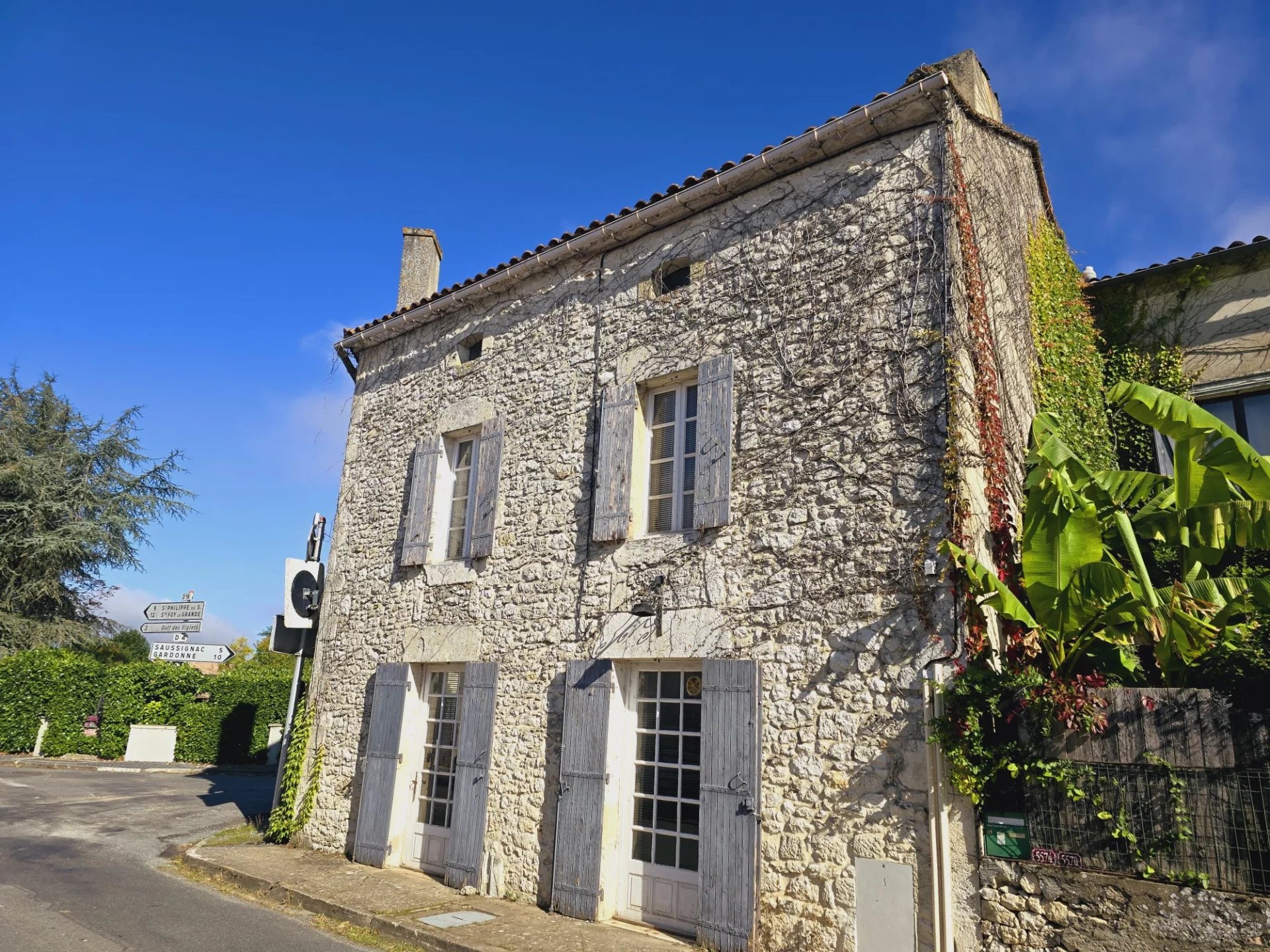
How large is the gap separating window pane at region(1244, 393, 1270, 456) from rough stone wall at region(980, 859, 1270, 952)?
18.8 feet

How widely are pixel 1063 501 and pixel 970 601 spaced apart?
0.82 meters

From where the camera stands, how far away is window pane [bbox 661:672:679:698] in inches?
256

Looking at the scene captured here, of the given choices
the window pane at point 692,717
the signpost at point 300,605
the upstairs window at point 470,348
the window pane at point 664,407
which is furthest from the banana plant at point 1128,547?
the signpost at point 300,605

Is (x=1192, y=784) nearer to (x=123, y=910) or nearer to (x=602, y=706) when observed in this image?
(x=602, y=706)

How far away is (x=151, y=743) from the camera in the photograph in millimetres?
17984

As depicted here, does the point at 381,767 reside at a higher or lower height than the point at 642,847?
higher

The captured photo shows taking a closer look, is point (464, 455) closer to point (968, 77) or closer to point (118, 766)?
point (968, 77)

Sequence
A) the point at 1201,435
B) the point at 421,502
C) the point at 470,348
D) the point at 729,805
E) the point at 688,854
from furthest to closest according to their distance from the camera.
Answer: the point at 470,348 → the point at 421,502 → the point at 688,854 → the point at 729,805 → the point at 1201,435

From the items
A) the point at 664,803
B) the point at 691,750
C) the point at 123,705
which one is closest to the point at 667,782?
the point at 664,803

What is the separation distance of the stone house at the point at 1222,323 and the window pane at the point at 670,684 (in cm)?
551

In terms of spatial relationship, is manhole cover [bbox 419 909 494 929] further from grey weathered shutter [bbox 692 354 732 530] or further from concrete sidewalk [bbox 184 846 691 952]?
grey weathered shutter [bbox 692 354 732 530]

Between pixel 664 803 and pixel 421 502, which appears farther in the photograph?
pixel 421 502

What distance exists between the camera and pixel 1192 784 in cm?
420

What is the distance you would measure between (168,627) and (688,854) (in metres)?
14.4
